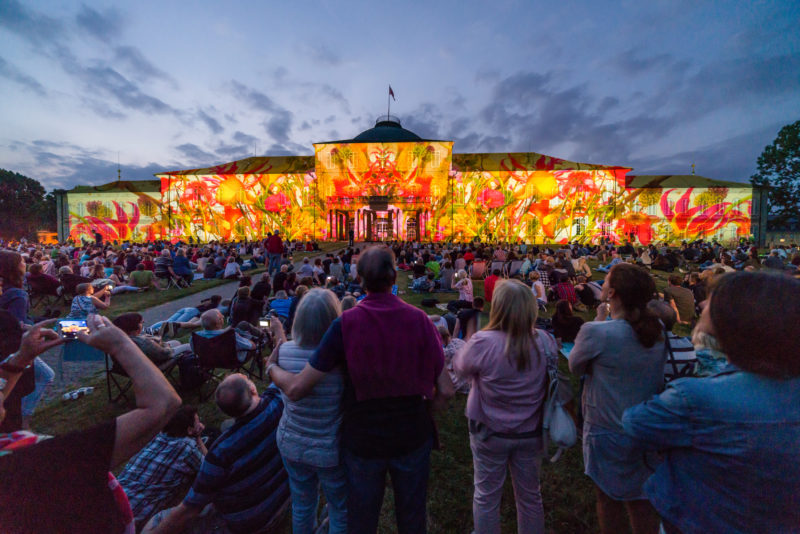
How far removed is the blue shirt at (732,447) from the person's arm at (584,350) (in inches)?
27.9

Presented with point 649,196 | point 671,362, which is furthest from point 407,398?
point 649,196

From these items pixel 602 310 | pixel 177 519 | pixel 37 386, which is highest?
pixel 602 310

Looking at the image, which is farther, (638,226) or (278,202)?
(278,202)

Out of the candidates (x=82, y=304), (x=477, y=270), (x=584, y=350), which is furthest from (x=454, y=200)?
(x=584, y=350)

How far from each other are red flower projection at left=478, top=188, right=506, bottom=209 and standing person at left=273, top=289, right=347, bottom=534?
37302 millimetres

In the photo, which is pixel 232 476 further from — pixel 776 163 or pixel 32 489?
pixel 776 163

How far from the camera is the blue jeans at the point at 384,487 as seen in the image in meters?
1.92

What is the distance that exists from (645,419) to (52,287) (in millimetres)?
12914

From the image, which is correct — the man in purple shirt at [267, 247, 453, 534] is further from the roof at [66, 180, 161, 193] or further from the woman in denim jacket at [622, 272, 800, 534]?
the roof at [66, 180, 161, 193]

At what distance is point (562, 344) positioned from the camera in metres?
6.42

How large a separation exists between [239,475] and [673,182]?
49.7 m

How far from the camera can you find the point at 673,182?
39.0m

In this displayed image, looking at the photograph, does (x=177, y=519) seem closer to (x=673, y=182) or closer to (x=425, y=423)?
(x=425, y=423)

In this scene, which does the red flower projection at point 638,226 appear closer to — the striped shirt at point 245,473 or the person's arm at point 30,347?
the striped shirt at point 245,473
